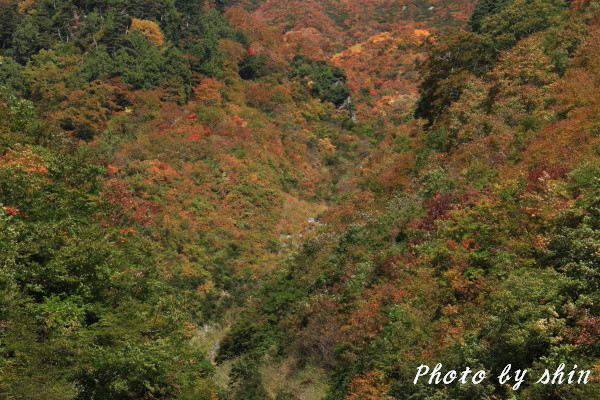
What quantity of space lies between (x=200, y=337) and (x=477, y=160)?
22.2 m

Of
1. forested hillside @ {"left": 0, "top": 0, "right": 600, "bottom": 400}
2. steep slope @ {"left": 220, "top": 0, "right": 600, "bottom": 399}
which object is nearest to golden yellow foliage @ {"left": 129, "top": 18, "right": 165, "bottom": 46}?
forested hillside @ {"left": 0, "top": 0, "right": 600, "bottom": 400}

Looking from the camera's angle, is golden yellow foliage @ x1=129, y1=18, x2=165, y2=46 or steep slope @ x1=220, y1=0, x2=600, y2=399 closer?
steep slope @ x1=220, y1=0, x2=600, y2=399

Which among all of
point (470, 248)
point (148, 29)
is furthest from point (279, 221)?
point (148, 29)

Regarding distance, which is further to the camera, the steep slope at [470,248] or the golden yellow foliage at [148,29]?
the golden yellow foliage at [148,29]

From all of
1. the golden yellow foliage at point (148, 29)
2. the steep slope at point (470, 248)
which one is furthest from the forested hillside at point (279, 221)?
the golden yellow foliage at point (148, 29)

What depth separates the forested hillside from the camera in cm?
1482

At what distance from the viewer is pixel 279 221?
47.3 meters

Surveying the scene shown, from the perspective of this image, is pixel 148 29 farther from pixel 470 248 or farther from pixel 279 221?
pixel 470 248

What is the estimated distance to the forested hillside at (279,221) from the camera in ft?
48.6

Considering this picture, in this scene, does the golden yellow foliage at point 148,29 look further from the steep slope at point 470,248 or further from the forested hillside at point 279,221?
the steep slope at point 470,248

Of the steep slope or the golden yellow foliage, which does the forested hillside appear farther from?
the golden yellow foliage

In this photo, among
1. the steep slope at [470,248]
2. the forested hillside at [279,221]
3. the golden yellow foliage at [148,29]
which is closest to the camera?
the steep slope at [470,248]

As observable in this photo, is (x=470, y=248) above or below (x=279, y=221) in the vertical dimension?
above

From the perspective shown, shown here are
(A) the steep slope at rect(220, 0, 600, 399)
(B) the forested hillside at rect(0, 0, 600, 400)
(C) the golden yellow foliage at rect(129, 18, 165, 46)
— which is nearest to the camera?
A: (A) the steep slope at rect(220, 0, 600, 399)
